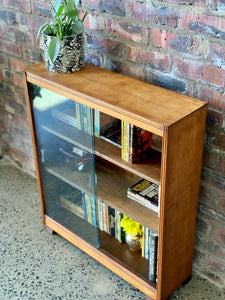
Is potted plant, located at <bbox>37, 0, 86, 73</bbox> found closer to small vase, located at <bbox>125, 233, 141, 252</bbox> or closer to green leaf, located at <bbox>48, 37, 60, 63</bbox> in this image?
green leaf, located at <bbox>48, 37, 60, 63</bbox>

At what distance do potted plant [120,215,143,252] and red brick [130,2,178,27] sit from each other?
3.18 ft

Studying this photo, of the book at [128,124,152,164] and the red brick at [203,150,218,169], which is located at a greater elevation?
the book at [128,124,152,164]

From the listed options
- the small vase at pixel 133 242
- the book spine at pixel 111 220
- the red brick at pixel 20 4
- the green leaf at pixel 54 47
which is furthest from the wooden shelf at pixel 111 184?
the red brick at pixel 20 4

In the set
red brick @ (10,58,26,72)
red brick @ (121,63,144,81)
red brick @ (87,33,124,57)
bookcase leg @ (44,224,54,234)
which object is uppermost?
red brick @ (87,33,124,57)

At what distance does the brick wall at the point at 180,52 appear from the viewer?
62.6 inches

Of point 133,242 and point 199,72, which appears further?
point 133,242

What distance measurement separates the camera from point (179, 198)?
1.71 meters

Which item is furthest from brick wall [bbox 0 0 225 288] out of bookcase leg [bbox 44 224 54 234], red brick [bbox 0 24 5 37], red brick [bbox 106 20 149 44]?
bookcase leg [bbox 44 224 54 234]

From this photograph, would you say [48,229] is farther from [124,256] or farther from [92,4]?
[92,4]

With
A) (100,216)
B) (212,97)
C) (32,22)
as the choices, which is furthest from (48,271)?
(32,22)

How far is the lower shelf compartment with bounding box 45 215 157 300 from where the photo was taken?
194cm

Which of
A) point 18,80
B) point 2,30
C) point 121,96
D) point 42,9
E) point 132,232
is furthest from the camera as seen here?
point 18,80

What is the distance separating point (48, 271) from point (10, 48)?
4.47 ft

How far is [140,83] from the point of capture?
1773mm
